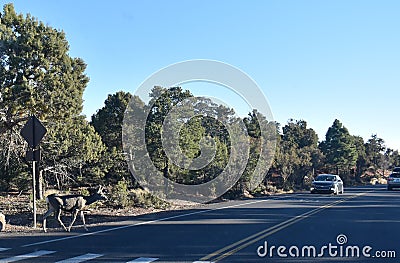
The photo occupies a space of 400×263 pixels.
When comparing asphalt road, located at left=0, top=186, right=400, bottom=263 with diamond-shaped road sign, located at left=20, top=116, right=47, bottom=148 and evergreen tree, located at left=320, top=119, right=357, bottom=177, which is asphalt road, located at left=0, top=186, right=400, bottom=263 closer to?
diamond-shaped road sign, located at left=20, top=116, right=47, bottom=148

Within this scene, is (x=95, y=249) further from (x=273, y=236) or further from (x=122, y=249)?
(x=273, y=236)

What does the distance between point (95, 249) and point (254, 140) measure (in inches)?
1234

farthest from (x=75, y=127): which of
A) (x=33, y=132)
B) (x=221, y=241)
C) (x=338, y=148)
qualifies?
(x=338, y=148)

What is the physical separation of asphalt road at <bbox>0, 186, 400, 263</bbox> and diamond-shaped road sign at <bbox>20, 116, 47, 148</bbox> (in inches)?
148

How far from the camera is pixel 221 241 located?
42.1 ft

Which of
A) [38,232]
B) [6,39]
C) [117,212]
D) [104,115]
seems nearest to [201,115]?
[104,115]

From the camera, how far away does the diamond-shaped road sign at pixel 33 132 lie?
1722 centimetres

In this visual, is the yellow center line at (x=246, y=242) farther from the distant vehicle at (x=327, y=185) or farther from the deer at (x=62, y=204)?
the distant vehicle at (x=327, y=185)

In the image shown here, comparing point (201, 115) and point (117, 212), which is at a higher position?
point (201, 115)

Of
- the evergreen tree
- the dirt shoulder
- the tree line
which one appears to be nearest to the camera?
the dirt shoulder

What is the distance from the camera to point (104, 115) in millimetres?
34875

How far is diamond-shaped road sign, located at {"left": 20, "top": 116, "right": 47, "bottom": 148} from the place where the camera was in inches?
678

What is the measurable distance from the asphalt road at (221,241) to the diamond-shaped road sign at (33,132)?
3752 millimetres

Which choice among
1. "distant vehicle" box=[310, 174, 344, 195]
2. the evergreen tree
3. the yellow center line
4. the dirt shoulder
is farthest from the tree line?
the evergreen tree
